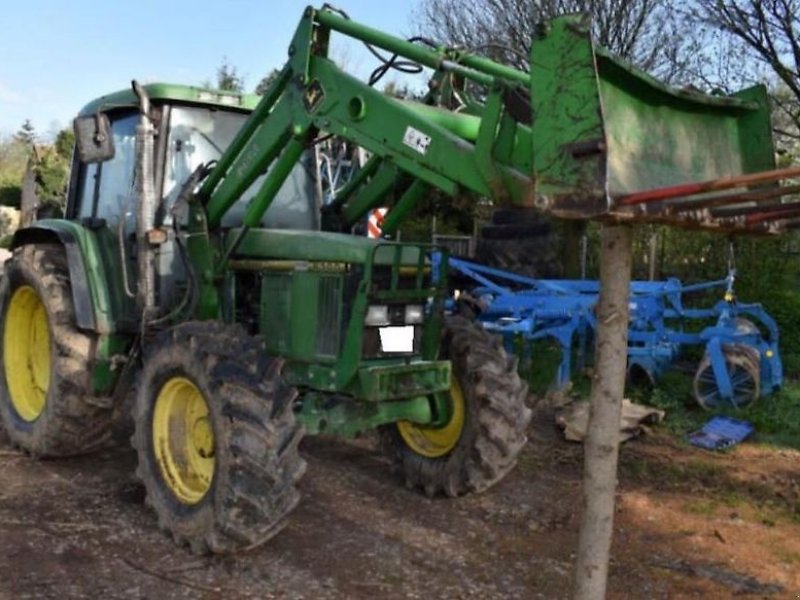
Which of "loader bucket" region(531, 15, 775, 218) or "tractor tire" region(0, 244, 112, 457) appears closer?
"loader bucket" region(531, 15, 775, 218)

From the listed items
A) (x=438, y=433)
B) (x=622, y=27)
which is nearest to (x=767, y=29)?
(x=622, y=27)

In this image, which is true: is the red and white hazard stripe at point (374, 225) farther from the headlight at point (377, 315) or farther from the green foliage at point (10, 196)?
the green foliage at point (10, 196)

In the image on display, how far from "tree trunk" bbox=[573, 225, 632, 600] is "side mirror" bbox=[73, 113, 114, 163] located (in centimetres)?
328

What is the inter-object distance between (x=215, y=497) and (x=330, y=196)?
240 cm

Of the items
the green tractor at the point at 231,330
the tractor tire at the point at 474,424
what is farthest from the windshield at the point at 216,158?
the tractor tire at the point at 474,424

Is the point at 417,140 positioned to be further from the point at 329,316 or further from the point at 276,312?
the point at 276,312

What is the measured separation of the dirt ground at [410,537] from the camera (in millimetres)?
4102

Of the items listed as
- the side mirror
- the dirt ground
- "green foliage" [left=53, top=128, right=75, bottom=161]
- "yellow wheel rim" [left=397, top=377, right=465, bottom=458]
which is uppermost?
"green foliage" [left=53, top=128, right=75, bottom=161]

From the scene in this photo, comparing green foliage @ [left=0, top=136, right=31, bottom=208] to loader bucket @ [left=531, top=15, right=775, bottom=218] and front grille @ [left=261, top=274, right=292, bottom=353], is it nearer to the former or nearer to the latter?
front grille @ [left=261, top=274, right=292, bottom=353]

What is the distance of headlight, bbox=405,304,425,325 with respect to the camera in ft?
16.5

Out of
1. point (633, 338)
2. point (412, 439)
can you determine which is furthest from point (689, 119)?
point (633, 338)

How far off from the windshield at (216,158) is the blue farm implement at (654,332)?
3.10m

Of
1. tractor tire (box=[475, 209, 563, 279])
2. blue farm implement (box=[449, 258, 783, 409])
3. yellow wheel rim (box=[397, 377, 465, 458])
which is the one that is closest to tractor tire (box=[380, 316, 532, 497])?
yellow wheel rim (box=[397, 377, 465, 458])

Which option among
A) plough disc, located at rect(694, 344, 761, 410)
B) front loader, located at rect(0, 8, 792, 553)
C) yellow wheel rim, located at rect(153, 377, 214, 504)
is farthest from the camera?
plough disc, located at rect(694, 344, 761, 410)
